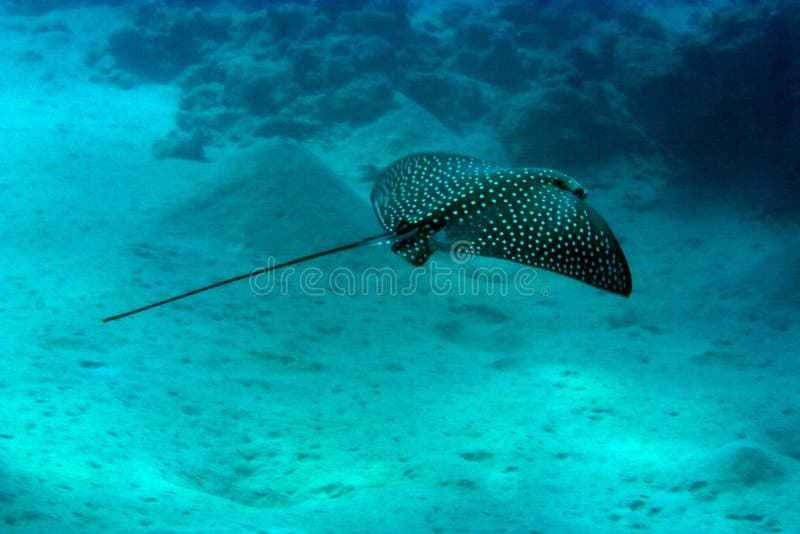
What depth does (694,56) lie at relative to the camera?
13.7 m

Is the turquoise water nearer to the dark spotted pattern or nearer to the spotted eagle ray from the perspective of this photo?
the spotted eagle ray

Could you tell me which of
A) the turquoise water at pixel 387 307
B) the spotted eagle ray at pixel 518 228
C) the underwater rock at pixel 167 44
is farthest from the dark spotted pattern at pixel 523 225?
the underwater rock at pixel 167 44

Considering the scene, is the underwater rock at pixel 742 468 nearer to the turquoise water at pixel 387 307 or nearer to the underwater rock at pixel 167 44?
the turquoise water at pixel 387 307

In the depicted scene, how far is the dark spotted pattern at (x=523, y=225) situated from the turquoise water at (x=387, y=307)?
5.74ft

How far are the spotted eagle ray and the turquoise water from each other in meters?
1.34

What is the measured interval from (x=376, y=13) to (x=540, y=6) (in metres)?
7.34

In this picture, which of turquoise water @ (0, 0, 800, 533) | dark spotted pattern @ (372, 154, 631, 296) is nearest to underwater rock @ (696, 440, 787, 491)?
turquoise water @ (0, 0, 800, 533)

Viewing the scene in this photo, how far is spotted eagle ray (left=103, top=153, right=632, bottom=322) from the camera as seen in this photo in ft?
11.5

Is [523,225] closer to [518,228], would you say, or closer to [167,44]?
[518,228]

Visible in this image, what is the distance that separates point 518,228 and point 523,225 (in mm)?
47

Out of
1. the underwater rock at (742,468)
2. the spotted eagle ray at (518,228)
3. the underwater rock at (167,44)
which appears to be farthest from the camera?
the underwater rock at (167,44)

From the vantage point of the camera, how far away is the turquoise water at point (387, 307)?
11.5 feet

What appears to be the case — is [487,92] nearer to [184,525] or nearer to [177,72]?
[177,72]

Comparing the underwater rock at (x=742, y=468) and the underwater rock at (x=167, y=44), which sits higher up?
the underwater rock at (x=167, y=44)
